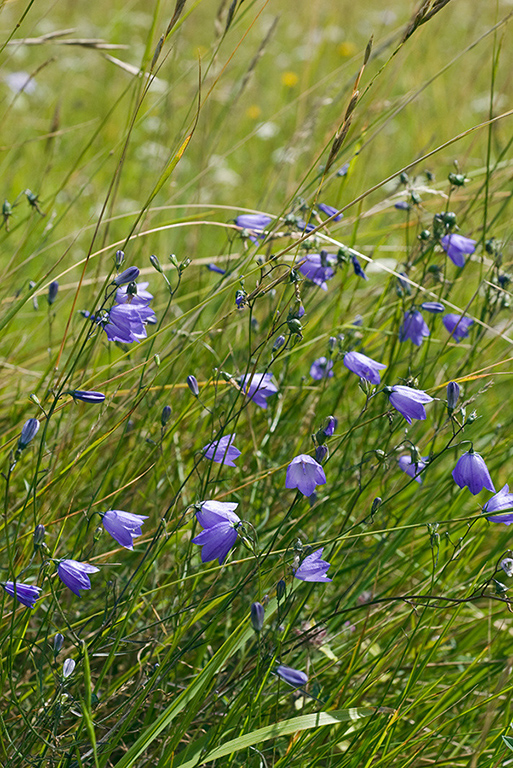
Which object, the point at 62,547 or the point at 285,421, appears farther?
the point at 285,421

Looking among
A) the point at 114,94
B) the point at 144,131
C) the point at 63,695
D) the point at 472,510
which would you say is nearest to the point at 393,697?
the point at 63,695

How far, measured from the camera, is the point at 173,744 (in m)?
1.19

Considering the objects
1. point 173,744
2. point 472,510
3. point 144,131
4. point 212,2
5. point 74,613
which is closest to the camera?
point 173,744

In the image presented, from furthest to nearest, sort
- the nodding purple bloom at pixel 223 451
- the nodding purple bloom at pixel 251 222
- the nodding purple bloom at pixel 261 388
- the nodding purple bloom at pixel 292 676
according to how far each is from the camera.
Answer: the nodding purple bloom at pixel 251 222 → the nodding purple bloom at pixel 261 388 → the nodding purple bloom at pixel 223 451 → the nodding purple bloom at pixel 292 676

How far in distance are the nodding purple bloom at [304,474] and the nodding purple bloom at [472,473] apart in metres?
0.27

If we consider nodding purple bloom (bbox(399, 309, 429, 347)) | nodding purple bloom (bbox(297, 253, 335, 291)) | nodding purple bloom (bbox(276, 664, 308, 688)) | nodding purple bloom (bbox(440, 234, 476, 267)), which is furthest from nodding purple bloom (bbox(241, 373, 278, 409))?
nodding purple bloom (bbox(440, 234, 476, 267))

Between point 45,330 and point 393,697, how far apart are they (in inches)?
83.6

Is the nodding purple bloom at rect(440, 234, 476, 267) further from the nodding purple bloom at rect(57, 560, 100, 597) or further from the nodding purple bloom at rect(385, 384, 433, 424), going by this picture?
the nodding purple bloom at rect(57, 560, 100, 597)

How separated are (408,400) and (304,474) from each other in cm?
25

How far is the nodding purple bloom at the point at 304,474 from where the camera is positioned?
4.03 ft

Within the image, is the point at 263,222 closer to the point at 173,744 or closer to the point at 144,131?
the point at 173,744

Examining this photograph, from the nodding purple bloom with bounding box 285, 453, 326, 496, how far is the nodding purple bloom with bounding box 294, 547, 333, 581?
13 cm

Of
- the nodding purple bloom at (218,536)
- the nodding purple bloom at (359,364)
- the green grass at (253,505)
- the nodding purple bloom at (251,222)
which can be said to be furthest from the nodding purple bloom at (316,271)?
the nodding purple bloom at (218,536)

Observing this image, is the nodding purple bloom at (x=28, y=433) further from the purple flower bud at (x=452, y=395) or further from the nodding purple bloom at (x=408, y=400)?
the purple flower bud at (x=452, y=395)
